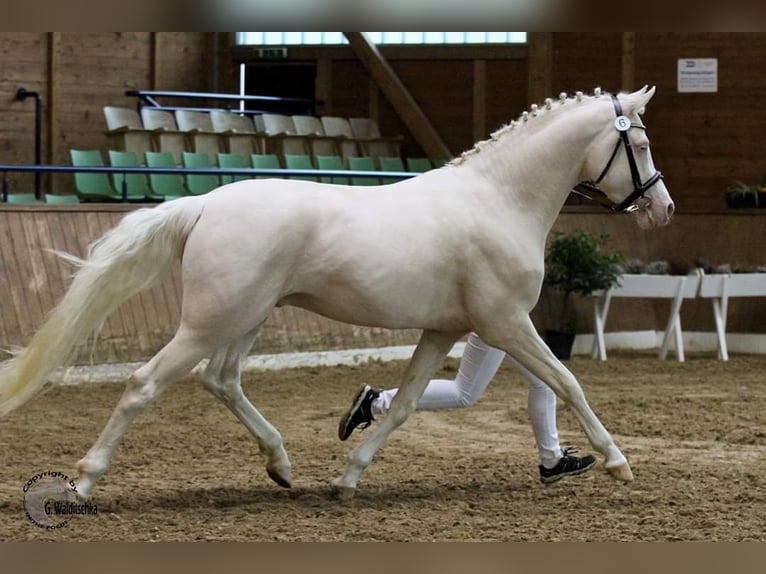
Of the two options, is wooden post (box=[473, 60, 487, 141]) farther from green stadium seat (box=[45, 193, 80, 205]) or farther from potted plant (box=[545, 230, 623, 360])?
green stadium seat (box=[45, 193, 80, 205])

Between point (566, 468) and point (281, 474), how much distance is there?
1328 millimetres

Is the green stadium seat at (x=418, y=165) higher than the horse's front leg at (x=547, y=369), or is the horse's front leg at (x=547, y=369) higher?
the green stadium seat at (x=418, y=165)

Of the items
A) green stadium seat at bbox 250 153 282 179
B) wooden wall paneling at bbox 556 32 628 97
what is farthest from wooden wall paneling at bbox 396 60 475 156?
green stadium seat at bbox 250 153 282 179

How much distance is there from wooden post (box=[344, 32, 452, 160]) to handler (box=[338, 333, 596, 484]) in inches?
428

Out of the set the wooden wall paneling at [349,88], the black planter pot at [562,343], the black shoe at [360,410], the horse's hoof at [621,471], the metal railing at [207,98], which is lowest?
the black planter pot at [562,343]

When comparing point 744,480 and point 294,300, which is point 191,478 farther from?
point 744,480

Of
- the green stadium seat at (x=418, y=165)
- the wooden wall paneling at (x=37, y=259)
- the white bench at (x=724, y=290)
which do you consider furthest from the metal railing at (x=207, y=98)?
the white bench at (x=724, y=290)

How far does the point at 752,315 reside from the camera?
43.6ft

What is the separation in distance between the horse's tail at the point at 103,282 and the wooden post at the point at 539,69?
1111cm

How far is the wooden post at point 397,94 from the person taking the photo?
54.4ft

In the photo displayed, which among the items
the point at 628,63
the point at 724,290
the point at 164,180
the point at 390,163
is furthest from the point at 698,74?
the point at 164,180

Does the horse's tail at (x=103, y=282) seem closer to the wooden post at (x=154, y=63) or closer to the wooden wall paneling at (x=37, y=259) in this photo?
the wooden wall paneling at (x=37, y=259)

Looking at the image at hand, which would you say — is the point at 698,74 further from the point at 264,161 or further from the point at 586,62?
the point at 264,161

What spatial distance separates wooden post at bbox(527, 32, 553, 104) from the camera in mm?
15586
